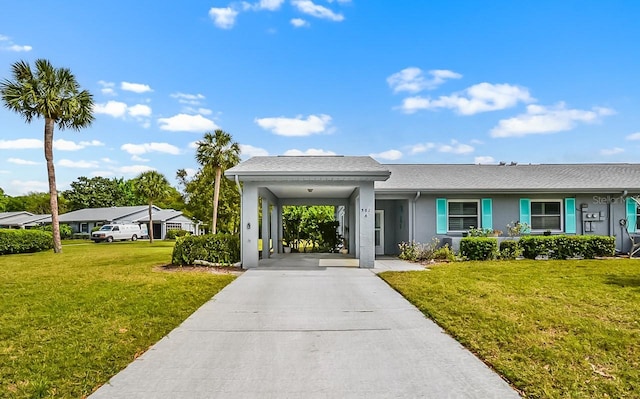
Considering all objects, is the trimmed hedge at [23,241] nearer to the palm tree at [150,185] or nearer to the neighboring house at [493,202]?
the palm tree at [150,185]

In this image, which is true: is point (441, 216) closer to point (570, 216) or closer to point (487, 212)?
point (487, 212)

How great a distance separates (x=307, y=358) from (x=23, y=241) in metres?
27.2

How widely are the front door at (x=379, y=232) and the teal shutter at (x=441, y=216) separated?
2776 mm

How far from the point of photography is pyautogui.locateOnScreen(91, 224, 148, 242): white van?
135ft

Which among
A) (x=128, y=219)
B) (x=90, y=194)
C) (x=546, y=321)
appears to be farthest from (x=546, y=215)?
(x=90, y=194)

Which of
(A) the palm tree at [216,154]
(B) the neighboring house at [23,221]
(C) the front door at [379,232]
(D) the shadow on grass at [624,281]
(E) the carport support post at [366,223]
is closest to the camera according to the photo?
(D) the shadow on grass at [624,281]

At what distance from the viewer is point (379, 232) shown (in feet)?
63.6

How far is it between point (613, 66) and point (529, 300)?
38.1 feet

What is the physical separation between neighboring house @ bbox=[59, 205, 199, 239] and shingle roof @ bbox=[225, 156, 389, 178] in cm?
3614

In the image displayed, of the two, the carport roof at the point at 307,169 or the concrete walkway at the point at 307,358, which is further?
the carport roof at the point at 307,169

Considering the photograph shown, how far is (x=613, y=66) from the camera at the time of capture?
15.4 meters

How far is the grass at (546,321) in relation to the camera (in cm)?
420

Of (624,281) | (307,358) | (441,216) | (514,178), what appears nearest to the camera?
(307,358)

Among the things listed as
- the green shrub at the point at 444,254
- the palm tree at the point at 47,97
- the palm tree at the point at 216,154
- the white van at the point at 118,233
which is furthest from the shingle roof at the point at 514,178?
the white van at the point at 118,233
